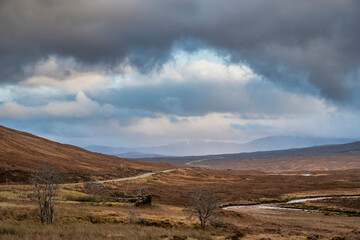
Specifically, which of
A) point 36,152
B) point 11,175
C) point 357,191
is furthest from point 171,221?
point 36,152

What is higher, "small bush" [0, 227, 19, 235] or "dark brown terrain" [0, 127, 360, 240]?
"small bush" [0, 227, 19, 235]

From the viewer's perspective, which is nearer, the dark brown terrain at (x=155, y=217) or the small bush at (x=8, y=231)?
the small bush at (x=8, y=231)

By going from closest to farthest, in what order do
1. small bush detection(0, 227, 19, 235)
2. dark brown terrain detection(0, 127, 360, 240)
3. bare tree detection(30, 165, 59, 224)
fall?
small bush detection(0, 227, 19, 235)
dark brown terrain detection(0, 127, 360, 240)
bare tree detection(30, 165, 59, 224)

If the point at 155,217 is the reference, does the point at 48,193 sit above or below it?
above

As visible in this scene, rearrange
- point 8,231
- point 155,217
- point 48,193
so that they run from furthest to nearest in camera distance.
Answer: point 155,217 < point 48,193 < point 8,231

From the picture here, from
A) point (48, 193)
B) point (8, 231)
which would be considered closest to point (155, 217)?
point (48, 193)

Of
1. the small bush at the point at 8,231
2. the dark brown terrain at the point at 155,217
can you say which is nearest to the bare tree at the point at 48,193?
the dark brown terrain at the point at 155,217

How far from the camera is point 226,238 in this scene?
20.8 meters

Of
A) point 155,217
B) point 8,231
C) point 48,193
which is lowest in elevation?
point 155,217

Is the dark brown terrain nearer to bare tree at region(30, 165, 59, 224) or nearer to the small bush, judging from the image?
the small bush

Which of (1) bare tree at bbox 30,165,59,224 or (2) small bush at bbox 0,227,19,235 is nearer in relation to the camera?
(2) small bush at bbox 0,227,19,235

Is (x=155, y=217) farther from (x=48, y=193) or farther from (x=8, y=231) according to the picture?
(x=8, y=231)

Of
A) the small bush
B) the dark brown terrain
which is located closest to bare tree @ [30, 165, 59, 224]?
the dark brown terrain

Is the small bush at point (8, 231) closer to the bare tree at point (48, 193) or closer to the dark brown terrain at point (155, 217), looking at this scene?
the dark brown terrain at point (155, 217)
